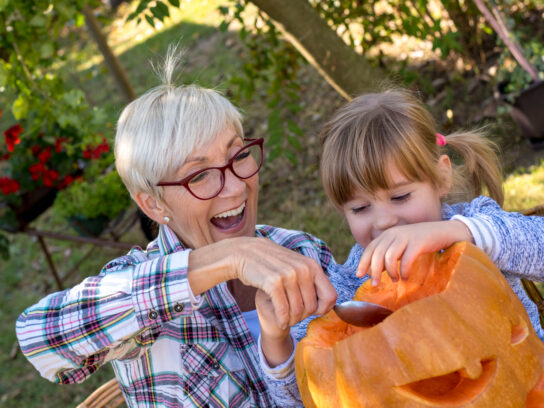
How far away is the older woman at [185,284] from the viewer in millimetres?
1490

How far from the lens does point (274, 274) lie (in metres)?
1.39

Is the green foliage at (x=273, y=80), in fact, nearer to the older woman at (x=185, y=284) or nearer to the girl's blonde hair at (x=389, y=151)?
the older woman at (x=185, y=284)

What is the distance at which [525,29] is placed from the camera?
4582 mm

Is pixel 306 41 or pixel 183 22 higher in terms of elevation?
pixel 183 22

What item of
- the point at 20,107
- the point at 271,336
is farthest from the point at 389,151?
the point at 20,107

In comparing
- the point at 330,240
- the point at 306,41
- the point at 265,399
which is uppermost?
the point at 306,41

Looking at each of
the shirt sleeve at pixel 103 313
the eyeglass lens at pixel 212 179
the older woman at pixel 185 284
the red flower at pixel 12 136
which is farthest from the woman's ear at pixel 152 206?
the red flower at pixel 12 136

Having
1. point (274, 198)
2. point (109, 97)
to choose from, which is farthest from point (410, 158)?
point (109, 97)

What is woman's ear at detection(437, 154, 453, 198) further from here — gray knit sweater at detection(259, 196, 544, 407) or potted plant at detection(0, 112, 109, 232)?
potted plant at detection(0, 112, 109, 232)

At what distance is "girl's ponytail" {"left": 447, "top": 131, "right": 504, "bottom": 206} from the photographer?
2.13 metres

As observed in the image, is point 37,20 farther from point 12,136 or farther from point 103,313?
point 103,313

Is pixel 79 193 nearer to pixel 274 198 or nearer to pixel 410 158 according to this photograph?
pixel 274 198

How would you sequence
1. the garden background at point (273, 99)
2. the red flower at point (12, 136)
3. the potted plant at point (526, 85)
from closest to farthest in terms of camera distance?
the garden background at point (273, 99), the potted plant at point (526, 85), the red flower at point (12, 136)

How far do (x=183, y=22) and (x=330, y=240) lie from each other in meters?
5.48
